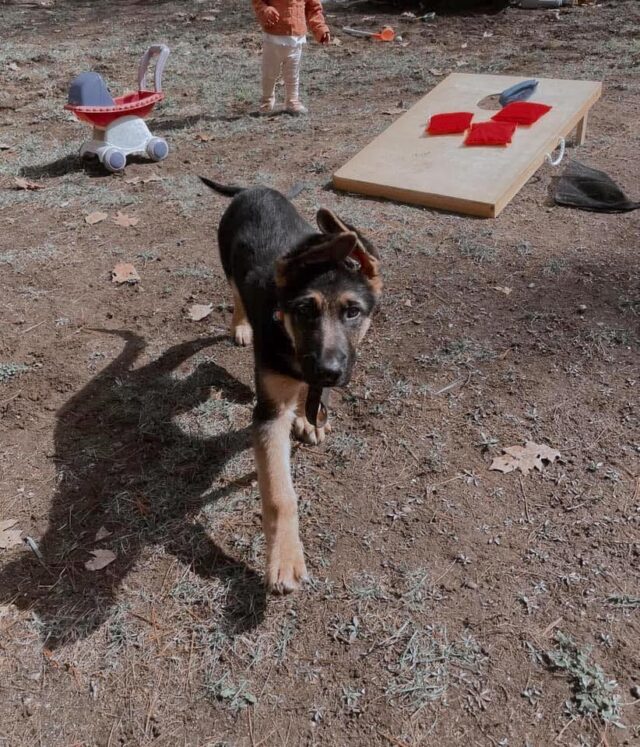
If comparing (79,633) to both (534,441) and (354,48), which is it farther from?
(354,48)

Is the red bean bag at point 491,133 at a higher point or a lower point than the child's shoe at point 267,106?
higher

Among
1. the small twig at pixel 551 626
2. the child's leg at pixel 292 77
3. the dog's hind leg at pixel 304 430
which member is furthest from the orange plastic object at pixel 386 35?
the small twig at pixel 551 626

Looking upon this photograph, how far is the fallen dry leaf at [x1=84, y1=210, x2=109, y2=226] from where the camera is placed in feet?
20.1

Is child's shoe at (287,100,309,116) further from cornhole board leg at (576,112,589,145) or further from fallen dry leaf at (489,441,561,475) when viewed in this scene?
fallen dry leaf at (489,441,561,475)

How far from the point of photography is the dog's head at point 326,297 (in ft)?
9.02

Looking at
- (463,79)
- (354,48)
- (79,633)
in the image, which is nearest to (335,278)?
(79,633)

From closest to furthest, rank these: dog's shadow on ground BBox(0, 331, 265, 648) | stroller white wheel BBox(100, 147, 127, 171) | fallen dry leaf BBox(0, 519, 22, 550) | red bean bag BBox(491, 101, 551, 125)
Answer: dog's shadow on ground BBox(0, 331, 265, 648), fallen dry leaf BBox(0, 519, 22, 550), red bean bag BBox(491, 101, 551, 125), stroller white wheel BBox(100, 147, 127, 171)

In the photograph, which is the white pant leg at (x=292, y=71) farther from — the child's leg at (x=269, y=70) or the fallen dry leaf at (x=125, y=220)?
the fallen dry leaf at (x=125, y=220)

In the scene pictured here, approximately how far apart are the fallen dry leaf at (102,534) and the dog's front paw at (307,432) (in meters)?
1.12

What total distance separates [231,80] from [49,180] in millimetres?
4215

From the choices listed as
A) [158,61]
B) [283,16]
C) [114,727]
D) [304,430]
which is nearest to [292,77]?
[283,16]

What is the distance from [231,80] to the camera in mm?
10086

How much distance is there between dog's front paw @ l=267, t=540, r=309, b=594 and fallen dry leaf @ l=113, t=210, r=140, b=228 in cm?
415

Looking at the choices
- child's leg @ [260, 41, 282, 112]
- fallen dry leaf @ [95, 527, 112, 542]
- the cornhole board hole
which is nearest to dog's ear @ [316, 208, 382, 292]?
fallen dry leaf @ [95, 527, 112, 542]
